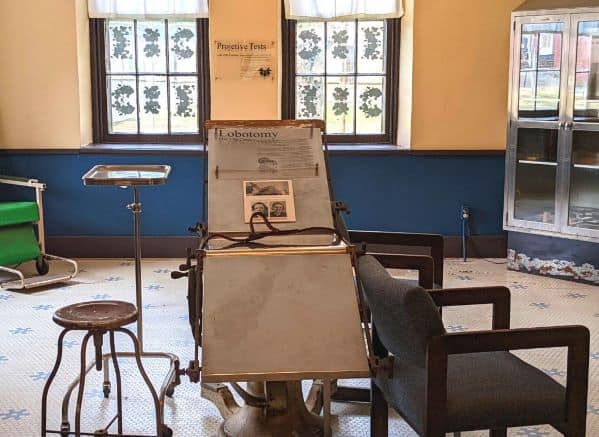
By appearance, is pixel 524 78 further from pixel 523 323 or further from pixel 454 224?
pixel 523 323

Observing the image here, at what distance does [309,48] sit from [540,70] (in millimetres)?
1621

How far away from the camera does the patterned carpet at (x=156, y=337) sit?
3.34 meters

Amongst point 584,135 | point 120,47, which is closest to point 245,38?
point 120,47

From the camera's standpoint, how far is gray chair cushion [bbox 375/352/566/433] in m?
2.41

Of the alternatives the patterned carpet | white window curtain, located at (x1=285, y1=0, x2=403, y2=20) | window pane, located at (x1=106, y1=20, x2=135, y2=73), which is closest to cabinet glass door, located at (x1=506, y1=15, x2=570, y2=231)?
the patterned carpet

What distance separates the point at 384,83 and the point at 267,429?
375 cm

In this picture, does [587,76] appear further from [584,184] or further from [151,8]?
[151,8]

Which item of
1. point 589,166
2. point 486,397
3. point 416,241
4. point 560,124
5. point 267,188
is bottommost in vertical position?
point 486,397

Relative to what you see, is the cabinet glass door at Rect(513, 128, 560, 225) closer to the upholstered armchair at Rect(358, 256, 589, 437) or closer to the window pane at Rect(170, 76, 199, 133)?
the window pane at Rect(170, 76, 199, 133)

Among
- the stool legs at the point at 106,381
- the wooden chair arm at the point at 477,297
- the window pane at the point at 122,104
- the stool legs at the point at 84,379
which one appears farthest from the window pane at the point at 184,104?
the wooden chair arm at the point at 477,297

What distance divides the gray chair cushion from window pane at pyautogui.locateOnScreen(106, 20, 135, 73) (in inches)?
162

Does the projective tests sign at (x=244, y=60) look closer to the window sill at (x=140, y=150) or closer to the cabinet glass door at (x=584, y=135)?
the window sill at (x=140, y=150)

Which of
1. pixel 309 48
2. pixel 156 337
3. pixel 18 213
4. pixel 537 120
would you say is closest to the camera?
pixel 156 337

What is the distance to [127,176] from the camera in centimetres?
356
